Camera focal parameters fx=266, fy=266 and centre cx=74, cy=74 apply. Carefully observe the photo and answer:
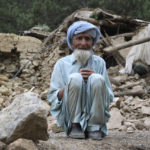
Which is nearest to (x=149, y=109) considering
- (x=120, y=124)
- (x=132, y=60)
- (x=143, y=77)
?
(x=120, y=124)

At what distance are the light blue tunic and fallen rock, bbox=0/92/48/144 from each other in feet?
2.35

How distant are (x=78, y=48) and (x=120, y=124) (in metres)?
2.35

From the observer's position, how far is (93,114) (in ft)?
9.45

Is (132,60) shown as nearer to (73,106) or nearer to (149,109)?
(149,109)

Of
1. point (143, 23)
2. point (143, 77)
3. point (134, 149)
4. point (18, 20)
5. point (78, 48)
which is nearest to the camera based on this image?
point (134, 149)

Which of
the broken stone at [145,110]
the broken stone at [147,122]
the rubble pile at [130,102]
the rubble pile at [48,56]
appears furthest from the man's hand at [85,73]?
the rubble pile at [48,56]

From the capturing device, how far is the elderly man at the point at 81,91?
2.88 metres

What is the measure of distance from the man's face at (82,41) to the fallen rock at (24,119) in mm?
1119

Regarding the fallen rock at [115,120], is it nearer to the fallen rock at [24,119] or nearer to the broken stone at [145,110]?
the broken stone at [145,110]

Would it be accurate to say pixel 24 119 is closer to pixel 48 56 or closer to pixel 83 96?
pixel 83 96

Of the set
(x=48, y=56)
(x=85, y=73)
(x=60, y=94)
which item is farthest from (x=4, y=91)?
(x=85, y=73)

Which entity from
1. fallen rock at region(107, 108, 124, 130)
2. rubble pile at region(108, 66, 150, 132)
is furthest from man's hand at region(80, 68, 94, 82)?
fallen rock at region(107, 108, 124, 130)

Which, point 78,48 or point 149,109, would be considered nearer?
point 78,48

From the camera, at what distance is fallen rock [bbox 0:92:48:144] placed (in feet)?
6.97
